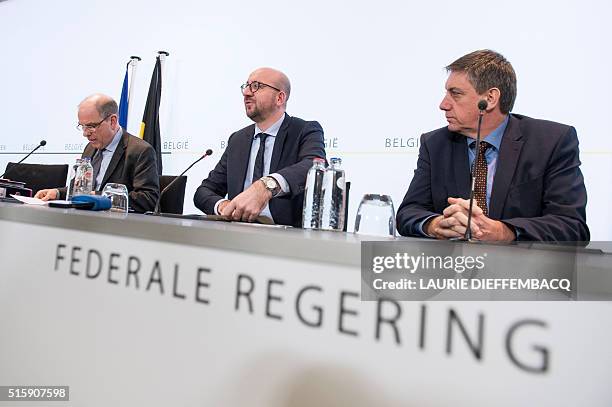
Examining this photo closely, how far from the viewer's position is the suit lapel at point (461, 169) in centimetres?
190

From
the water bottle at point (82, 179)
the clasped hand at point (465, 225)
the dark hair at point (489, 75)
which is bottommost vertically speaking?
the clasped hand at point (465, 225)

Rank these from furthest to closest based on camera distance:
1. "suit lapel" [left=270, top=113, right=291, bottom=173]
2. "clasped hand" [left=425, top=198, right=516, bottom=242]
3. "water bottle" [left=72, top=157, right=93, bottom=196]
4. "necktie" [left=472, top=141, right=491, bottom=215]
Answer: "suit lapel" [left=270, top=113, right=291, bottom=173] → "water bottle" [left=72, top=157, right=93, bottom=196] → "necktie" [left=472, top=141, right=491, bottom=215] → "clasped hand" [left=425, top=198, right=516, bottom=242]

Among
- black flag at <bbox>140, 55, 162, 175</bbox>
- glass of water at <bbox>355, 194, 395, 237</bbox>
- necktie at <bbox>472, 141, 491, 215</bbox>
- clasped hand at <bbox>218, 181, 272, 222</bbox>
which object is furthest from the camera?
black flag at <bbox>140, 55, 162, 175</bbox>

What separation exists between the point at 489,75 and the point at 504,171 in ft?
1.19

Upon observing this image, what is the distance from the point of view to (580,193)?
5.93 feet

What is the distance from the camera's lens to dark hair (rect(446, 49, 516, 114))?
1930 millimetres

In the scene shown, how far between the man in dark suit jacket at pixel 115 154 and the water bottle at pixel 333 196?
1.55 meters

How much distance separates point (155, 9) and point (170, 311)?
450cm

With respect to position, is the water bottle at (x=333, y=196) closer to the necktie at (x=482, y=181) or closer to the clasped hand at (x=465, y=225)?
the clasped hand at (x=465, y=225)

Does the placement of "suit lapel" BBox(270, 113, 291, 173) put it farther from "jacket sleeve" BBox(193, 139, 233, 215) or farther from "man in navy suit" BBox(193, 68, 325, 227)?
"jacket sleeve" BBox(193, 139, 233, 215)

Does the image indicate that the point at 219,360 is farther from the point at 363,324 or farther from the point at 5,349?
the point at 5,349

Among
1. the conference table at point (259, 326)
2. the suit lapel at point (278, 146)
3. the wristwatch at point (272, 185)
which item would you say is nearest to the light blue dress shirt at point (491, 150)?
the wristwatch at point (272, 185)

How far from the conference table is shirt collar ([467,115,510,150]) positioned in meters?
0.86

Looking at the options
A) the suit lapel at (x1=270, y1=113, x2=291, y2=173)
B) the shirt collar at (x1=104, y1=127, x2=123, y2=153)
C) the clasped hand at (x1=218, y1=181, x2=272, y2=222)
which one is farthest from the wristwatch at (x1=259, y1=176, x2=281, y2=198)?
the shirt collar at (x1=104, y1=127, x2=123, y2=153)
